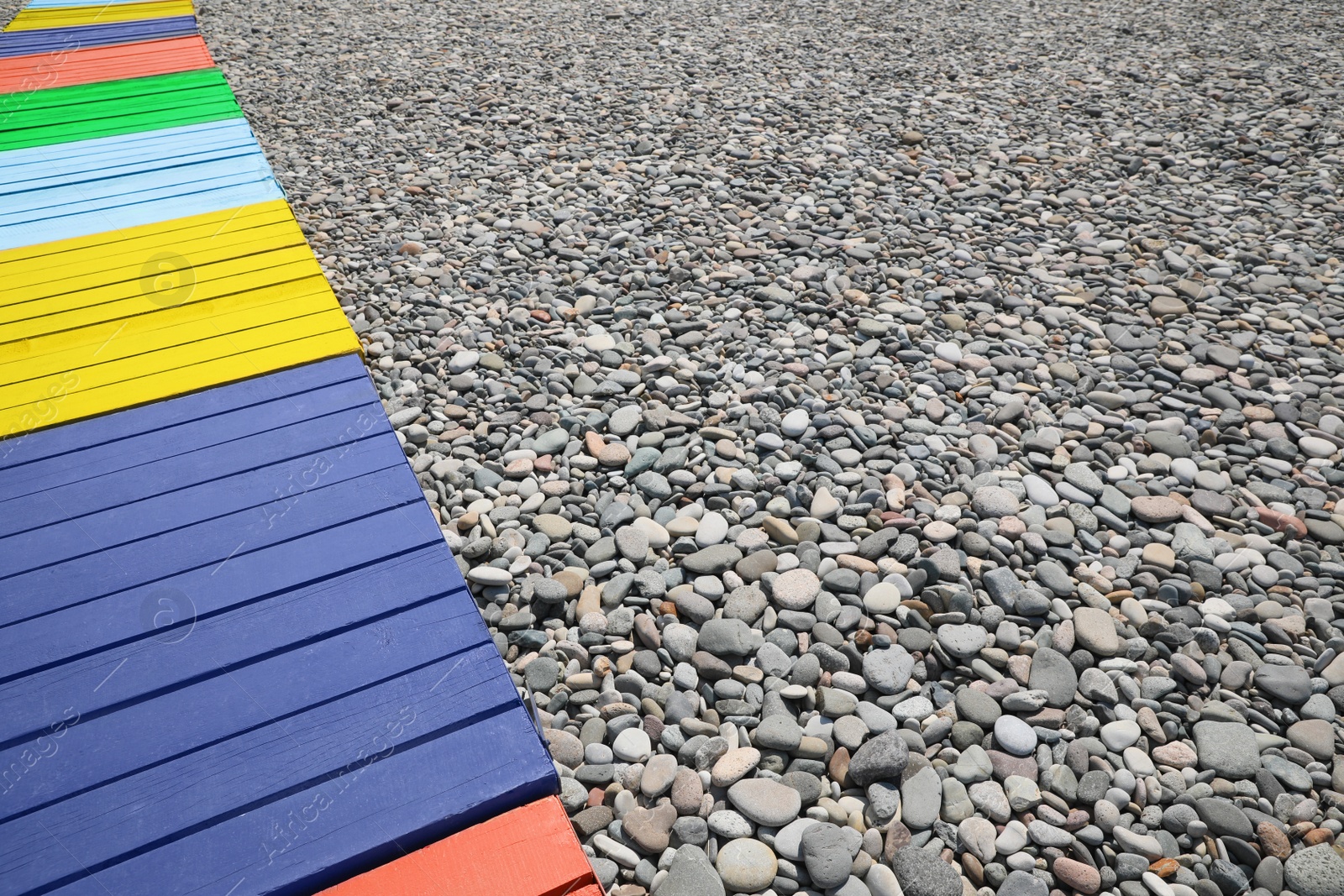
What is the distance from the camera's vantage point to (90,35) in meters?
5.59

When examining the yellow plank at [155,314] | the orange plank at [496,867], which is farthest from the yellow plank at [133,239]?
the orange plank at [496,867]

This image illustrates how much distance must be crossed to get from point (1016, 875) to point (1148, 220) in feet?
12.0

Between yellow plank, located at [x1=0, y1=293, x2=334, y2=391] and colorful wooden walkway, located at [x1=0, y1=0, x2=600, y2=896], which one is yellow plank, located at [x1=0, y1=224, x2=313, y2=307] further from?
yellow plank, located at [x1=0, y1=293, x2=334, y2=391]

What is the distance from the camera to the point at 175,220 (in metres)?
3.46

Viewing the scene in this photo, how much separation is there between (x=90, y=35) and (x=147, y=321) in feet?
13.8

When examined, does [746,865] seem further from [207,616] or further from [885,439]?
[885,439]

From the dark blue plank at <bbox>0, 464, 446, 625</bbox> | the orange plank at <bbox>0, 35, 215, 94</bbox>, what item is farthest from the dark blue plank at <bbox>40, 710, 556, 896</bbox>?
the orange plank at <bbox>0, 35, 215, 94</bbox>

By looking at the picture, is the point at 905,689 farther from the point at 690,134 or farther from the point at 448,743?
the point at 690,134

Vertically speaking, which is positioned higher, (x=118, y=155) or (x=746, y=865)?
(x=118, y=155)

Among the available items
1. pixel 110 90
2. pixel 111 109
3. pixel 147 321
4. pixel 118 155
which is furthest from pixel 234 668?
pixel 110 90

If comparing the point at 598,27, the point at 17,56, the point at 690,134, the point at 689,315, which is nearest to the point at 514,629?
the point at 689,315

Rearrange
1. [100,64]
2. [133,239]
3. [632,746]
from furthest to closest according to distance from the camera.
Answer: [100,64] < [133,239] < [632,746]

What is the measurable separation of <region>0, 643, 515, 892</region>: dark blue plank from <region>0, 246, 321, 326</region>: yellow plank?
1.85 metres

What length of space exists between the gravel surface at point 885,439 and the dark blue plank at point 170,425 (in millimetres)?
432
